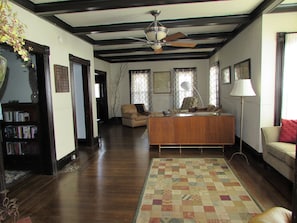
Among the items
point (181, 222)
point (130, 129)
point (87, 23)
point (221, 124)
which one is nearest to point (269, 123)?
point (221, 124)

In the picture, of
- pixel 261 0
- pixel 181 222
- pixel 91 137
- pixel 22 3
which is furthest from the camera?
pixel 91 137

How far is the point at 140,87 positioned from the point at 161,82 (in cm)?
95

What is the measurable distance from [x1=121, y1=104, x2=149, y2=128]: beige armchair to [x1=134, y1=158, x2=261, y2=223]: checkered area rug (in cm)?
410

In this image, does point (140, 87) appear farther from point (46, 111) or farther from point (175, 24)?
point (46, 111)

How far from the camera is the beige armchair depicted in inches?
312

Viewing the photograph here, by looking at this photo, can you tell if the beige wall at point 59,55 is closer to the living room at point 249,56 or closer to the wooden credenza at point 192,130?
the living room at point 249,56

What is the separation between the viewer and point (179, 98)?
9.33 metres

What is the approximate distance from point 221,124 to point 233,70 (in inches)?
64.6

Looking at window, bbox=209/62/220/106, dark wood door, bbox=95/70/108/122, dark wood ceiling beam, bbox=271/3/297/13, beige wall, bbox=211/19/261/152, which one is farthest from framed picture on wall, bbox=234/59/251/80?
dark wood door, bbox=95/70/108/122

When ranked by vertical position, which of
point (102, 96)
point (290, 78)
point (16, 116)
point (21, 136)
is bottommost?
point (21, 136)

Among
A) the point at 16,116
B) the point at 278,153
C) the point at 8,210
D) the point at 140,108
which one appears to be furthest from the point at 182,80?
the point at 8,210

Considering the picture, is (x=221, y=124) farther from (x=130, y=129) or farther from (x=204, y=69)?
(x=204, y=69)

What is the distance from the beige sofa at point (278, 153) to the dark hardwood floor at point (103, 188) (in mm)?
256

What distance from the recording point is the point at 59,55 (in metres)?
4.09
